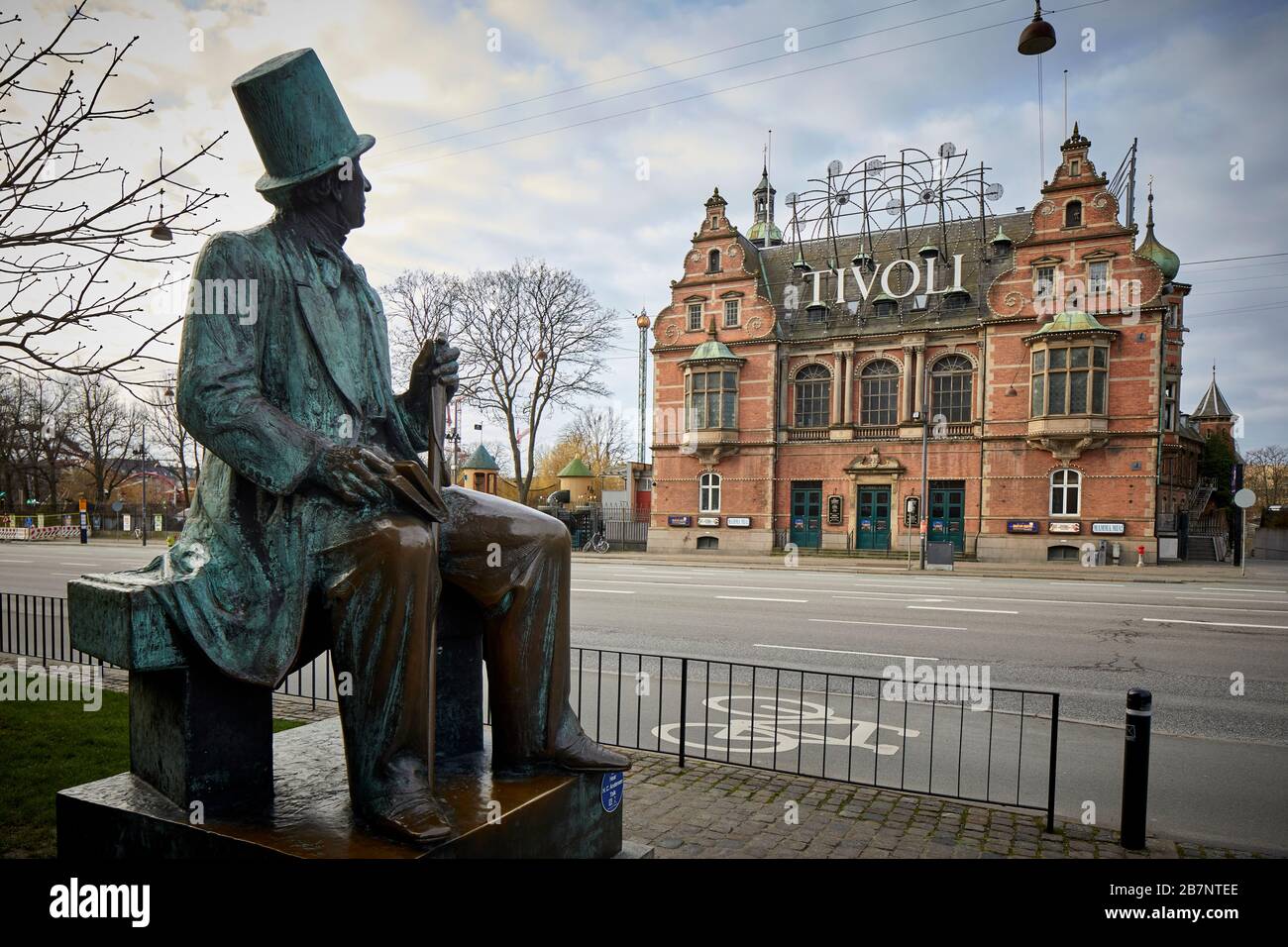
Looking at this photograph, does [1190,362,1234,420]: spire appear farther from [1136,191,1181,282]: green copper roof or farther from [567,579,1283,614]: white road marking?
[567,579,1283,614]: white road marking

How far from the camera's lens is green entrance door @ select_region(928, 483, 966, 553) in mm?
A: 32719

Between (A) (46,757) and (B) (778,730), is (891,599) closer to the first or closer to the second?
(B) (778,730)

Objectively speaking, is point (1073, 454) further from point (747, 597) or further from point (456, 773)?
point (456, 773)

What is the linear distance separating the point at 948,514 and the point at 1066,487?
15.2 feet

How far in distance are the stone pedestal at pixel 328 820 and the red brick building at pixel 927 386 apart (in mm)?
28811

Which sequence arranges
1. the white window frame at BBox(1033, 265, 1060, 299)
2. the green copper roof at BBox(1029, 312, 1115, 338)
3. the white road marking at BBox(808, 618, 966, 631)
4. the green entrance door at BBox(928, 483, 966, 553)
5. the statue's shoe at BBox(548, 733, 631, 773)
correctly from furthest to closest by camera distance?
the green entrance door at BBox(928, 483, 966, 553)
the white window frame at BBox(1033, 265, 1060, 299)
the green copper roof at BBox(1029, 312, 1115, 338)
the white road marking at BBox(808, 618, 966, 631)
the statue's shoe at BBox(548, 733, 631, 773)

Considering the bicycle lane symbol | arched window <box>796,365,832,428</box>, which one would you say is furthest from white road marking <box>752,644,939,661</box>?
arched window <box>796,365,832,428</box>

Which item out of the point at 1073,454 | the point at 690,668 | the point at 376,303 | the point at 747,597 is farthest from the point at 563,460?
the point at 376,303

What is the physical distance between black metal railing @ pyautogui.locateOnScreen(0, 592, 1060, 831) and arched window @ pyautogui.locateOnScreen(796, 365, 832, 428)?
26902mm

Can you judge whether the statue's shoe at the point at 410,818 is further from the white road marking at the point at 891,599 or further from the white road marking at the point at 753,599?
the white road marking at the point at 891,599

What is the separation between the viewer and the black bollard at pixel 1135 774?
460 centimetres

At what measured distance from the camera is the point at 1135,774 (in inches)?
181

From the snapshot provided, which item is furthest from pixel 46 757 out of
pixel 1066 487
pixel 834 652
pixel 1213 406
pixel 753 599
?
pixel 1213 406

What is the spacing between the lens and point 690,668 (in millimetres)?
9578
